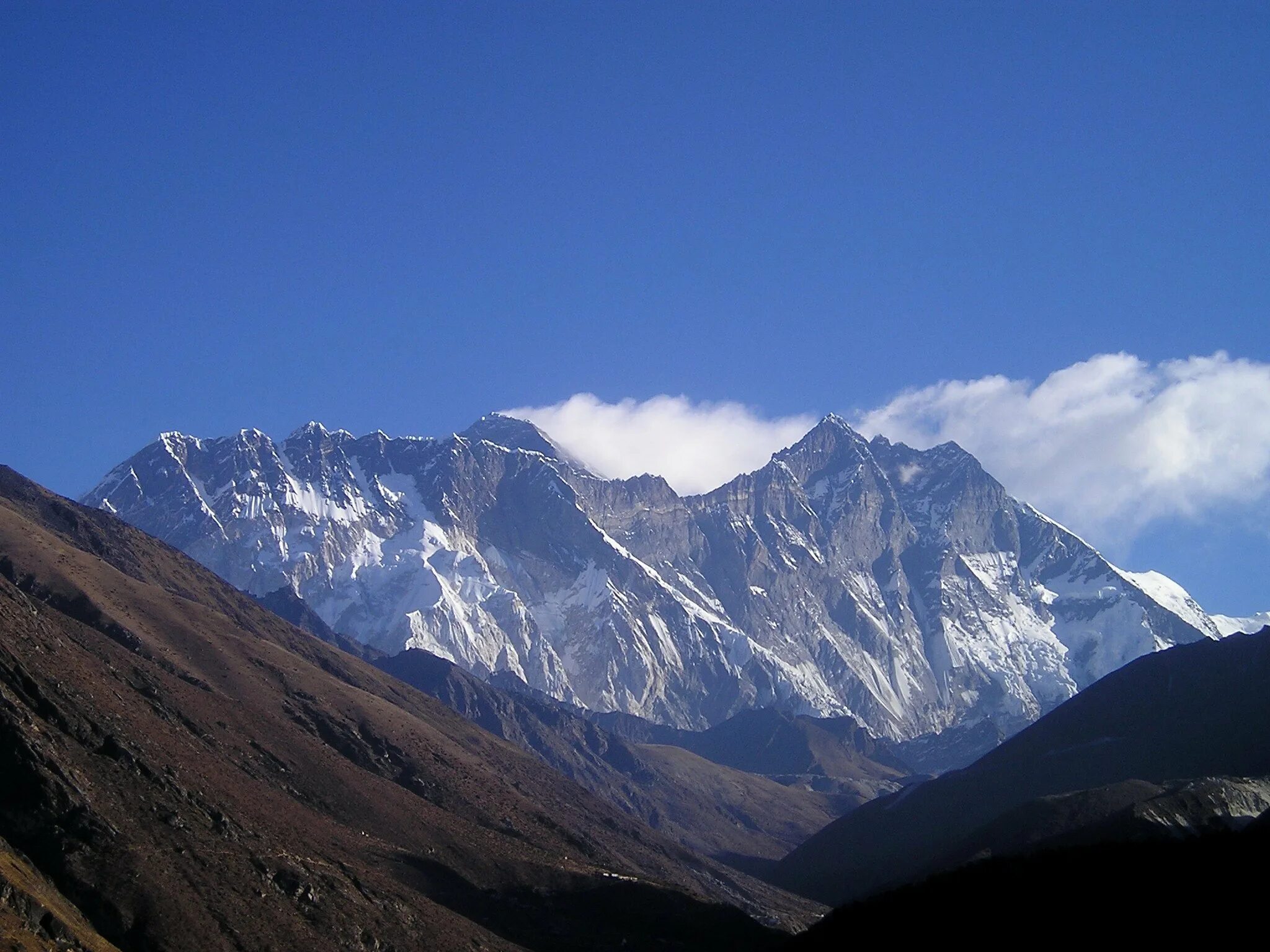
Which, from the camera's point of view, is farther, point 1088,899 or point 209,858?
point 209,858

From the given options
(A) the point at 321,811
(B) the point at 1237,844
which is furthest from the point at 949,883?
(A) the point at 321,811

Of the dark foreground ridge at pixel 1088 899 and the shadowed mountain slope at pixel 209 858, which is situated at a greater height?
the dark foreground ridge at pixel 1088 899

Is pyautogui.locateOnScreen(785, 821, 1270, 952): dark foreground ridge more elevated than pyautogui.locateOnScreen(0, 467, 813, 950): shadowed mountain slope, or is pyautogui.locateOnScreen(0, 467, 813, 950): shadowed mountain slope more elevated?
pyautogui.locateOnScreen(785, 821, 1270, 952): dark foreground ridge

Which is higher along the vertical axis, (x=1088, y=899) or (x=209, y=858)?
(x=1088, y=899)

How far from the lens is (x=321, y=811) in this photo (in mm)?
199500

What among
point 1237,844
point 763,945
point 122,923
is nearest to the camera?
point 1237,844

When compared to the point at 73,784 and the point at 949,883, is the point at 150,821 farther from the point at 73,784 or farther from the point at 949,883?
the point at 949,883

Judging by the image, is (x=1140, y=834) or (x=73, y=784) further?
(x=1140, y=834)

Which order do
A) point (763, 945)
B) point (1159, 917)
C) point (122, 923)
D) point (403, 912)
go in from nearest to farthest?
point (1159, 917) < point (122, 923) < point (403, 912) < point (763, 945)

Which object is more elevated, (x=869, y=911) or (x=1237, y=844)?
(x=1237, y=844)

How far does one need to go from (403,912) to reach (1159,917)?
94.0m

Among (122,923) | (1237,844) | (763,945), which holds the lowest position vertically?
(122,923)

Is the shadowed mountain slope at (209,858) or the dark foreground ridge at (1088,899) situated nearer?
the dark foreground ridge at (1088,899)

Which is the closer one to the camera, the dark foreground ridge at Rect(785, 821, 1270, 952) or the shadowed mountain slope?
the dark foreground ridge at Rect(785, 821, 1270, 952)
